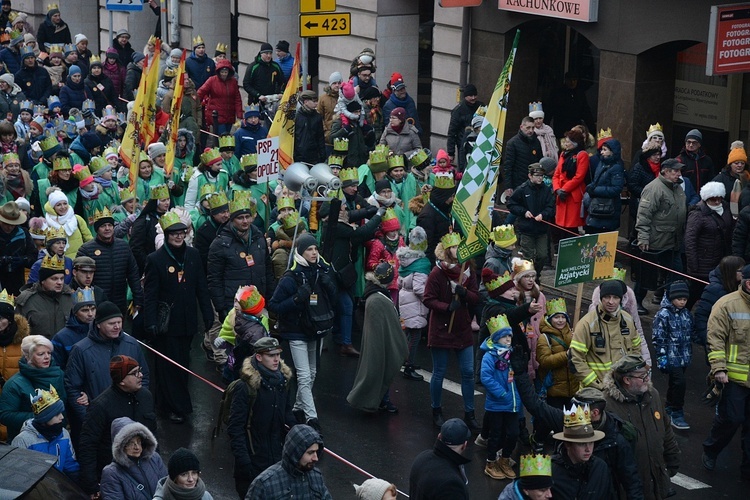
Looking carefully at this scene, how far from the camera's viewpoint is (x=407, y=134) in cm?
1916

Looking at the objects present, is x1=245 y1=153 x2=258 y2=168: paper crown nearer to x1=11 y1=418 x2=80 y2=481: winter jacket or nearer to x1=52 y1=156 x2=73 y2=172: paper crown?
x1=52 y1=156 x2=73 y2=172: paper crown

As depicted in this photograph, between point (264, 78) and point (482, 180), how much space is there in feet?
41.1

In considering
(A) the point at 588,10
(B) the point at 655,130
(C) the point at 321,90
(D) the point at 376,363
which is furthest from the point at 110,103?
(D) the point at 376,363

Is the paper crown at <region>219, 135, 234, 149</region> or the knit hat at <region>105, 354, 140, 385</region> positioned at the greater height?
the paper crown at <region>219, 135, 234, 149</region>

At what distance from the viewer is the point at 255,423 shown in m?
9.69

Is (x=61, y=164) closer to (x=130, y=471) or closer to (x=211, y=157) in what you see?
(x=211, y=157)

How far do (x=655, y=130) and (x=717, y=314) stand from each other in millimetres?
5873

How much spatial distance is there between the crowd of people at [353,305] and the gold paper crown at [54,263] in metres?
0.04

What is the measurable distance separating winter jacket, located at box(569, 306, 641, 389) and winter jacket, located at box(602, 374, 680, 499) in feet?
4.44

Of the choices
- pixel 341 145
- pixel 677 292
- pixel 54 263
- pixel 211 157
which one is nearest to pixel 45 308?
pixel 54 263

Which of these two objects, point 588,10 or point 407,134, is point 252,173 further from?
point 588,10

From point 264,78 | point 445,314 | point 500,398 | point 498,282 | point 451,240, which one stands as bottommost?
point 500,398

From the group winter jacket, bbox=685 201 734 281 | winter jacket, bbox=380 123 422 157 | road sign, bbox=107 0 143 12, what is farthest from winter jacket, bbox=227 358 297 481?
road sign, bbox=107 0 143 12

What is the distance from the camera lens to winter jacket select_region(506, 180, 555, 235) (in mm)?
15766
